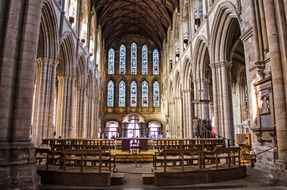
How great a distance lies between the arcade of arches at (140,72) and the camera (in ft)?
20.9

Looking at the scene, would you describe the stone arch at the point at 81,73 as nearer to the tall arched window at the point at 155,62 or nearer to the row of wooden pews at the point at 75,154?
the row of wooden pews at the point at 75,154

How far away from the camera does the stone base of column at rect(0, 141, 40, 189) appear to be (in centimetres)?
558

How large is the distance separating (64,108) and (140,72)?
20486mm

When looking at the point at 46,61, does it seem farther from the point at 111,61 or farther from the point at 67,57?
the point at 111,61

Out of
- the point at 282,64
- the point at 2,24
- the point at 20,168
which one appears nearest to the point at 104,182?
the point at 20,168

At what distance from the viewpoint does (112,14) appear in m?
30.4

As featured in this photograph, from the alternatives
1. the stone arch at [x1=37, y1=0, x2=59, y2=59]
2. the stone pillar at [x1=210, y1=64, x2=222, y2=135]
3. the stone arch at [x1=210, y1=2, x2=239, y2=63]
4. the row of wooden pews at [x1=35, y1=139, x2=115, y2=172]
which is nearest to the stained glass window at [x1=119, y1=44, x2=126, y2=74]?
the stone arch at [x1=37, y1=0, x2=59, y2=59]

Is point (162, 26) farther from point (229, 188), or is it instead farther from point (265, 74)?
point (229, 188)

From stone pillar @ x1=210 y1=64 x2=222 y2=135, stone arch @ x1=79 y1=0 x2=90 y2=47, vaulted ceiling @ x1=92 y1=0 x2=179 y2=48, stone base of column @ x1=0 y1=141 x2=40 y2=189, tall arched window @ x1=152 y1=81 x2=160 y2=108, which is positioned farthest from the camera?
tall arched window @ x1=152 y1=81 x2=160 y2=108

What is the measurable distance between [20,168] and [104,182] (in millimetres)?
2022

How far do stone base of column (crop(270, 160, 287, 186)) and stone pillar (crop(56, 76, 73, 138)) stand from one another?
12.5 m

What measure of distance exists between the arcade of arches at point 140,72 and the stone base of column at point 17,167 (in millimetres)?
21

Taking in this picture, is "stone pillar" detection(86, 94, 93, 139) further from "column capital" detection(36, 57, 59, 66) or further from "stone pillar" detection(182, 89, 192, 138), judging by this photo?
"column capital" detection(36, 57, 59, 66)

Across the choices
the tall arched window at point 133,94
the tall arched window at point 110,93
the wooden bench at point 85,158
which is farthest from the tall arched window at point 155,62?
the wooden bench at point 85,158
